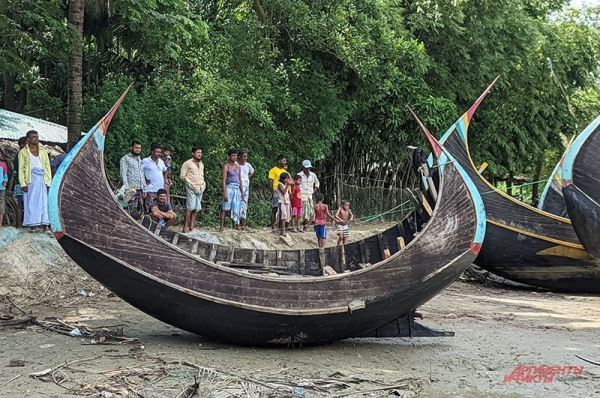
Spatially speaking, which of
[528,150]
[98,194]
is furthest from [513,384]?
[528,150]

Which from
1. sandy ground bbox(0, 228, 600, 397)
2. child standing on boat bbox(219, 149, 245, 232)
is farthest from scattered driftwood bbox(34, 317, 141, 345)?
child standing on boat bbox(219, 149, 245, 232)

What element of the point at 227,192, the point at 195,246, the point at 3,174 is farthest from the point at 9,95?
the point at 195,246

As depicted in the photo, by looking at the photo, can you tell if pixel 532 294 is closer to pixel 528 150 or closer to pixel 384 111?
pixel 384 111

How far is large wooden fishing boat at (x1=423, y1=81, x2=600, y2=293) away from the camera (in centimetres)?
1109

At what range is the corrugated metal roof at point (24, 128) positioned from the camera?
13766 millimetres

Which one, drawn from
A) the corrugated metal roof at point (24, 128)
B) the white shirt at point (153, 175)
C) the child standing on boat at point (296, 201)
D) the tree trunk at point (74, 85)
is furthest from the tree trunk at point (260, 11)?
the white shirt at point (153, 175)

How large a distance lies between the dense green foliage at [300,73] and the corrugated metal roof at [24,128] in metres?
0.89

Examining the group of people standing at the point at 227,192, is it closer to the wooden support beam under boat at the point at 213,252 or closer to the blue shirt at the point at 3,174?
the wooden support beam under boat at the point at 213,252

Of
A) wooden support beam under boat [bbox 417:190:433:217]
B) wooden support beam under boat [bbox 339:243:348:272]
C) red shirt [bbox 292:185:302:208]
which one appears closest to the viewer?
wooden support beam under boat [bbox 417:190:433:217]

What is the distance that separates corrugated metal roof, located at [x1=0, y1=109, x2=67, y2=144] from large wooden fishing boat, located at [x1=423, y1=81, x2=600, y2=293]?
8319 millimetres

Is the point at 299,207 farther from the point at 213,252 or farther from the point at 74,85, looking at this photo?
the point at 213,252

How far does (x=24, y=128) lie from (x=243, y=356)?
1012cm

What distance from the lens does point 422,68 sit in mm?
14891

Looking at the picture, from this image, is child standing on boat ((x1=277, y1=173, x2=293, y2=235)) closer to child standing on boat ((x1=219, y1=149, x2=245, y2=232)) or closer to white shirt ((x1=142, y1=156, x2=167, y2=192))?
child standing on boat ((x1=219, y1=149, x2=245, y2=232))
